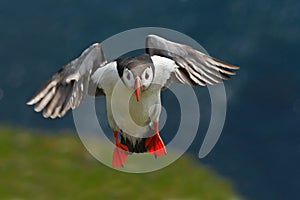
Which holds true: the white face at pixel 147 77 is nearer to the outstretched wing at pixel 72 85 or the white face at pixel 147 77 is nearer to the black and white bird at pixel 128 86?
the black and white bird at pixel 128 86

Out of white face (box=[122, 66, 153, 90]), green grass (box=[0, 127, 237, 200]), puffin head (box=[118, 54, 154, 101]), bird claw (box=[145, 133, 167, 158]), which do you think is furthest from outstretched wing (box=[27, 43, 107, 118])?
green grass (box=[0, 127, 237, 200])

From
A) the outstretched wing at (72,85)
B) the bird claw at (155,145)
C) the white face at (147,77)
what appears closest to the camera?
the white face at (147,77)

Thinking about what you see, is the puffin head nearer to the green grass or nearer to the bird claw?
the bird claw

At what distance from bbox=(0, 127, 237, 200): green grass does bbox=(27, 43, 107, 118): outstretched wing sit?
13862mm

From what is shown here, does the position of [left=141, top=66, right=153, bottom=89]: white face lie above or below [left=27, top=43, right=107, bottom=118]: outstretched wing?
below

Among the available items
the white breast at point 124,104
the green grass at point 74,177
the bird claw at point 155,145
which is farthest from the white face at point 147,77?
the green grass at point 74,177

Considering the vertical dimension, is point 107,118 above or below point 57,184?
below

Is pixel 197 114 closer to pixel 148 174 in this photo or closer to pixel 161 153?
pixel 161 153

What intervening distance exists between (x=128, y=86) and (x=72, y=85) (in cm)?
123

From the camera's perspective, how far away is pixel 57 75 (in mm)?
12789

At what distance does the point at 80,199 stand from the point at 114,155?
13.7m

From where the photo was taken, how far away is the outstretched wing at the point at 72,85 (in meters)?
12.3

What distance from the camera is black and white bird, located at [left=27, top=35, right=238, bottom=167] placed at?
39.4ft

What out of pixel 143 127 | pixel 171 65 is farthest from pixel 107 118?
pixel 171 65
